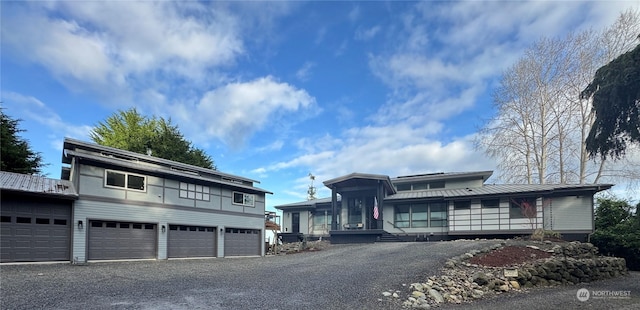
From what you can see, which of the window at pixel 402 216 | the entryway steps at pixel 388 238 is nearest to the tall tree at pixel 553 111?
the window at pixel 402 216

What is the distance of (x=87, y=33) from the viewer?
15180mm

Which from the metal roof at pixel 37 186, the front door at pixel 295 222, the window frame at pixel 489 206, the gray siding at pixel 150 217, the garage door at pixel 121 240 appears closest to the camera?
the metal roof at pixel 37 186

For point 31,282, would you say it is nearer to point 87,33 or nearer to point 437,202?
point 87,33

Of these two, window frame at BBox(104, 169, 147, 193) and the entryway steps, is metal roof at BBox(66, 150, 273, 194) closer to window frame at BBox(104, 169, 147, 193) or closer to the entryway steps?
window frame at BBox(104, 169, 147, 193)

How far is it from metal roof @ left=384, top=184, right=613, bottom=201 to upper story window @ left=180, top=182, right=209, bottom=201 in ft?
41.7

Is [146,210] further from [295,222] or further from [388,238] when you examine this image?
[295,222]

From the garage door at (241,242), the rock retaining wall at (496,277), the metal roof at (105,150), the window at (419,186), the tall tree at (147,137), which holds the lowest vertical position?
the garage door at (241,242)

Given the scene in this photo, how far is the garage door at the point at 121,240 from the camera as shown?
1556cm

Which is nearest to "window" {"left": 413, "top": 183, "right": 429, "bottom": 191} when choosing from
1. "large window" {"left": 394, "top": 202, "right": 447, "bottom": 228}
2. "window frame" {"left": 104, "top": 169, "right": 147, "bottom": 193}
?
"large window" {"left": 394, "top": 202, "right": 447, "bottom": 228}

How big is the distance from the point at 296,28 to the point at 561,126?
72.6ft

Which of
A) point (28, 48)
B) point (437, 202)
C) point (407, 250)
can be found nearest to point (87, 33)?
point (28, 48)

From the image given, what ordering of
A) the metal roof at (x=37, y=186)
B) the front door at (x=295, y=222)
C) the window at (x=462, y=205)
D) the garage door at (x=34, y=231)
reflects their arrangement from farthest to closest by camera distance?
the front door at (x=295, y=222), the window at (x=462, y=205), the metal roof at (x=37, y=186), the garage door at (x=34, y=231)

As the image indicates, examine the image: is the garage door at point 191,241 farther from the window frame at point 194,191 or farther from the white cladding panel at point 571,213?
the white cladding panel at point 571,213

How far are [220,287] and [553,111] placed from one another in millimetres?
27601
